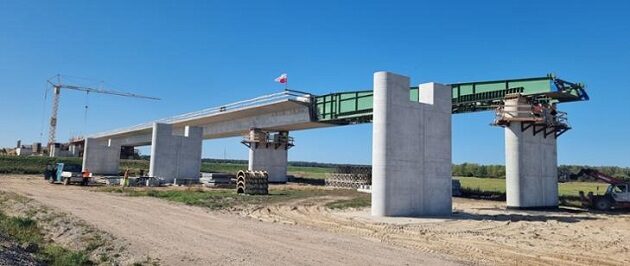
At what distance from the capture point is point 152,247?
41.2ft

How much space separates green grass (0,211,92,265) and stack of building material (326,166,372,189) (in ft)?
119

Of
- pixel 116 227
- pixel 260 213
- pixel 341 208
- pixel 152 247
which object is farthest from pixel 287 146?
pixel 152 247

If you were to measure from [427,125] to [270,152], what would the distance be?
33.4m

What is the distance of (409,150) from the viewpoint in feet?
79.5

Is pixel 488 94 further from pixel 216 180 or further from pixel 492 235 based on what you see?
pixel 216 180

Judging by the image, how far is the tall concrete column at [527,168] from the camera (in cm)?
3097

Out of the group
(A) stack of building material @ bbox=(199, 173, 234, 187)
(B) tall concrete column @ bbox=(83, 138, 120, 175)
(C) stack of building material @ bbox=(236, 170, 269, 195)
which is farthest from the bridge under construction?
(B) tall concrete column @ bbox=(83, 138, 120, 175)

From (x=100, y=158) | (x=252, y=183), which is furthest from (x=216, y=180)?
(x=100, y=158)

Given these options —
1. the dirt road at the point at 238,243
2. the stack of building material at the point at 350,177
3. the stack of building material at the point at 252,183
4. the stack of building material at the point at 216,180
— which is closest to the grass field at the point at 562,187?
the stack of building material at the point at 350,177

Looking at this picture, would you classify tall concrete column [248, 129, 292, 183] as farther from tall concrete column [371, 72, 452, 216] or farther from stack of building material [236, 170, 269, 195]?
tall concrete column [371, 72, 452, 216]

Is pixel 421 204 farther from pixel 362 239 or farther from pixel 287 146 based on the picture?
pixel 287 146

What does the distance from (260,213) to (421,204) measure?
8.28 metres

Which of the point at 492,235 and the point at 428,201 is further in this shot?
the point at 428,201

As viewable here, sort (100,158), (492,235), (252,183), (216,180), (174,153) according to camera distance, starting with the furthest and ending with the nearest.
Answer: (100,158)
(174,153)
(216,180)
(252,183)
(492,235)
